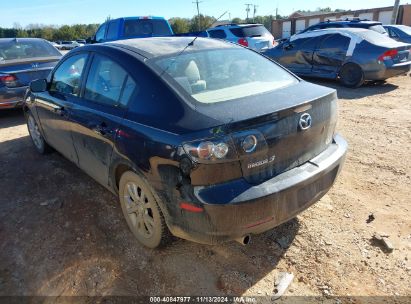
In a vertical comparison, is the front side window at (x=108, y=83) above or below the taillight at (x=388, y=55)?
above

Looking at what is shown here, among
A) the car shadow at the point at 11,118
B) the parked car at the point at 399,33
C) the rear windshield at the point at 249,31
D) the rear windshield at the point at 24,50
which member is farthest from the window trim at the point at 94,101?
the parked car at the point at 399,33

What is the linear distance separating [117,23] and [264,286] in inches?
363

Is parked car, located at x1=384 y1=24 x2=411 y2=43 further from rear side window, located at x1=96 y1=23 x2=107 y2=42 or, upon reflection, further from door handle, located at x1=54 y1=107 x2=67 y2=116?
door handle, located at x1=54 y1=107 x2=67 y2=116

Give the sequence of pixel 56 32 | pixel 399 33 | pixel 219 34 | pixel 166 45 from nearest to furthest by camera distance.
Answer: pixel 166 45
pixel 219 34
pixel 399 33
pixel 56 32

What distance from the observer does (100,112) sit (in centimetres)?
310

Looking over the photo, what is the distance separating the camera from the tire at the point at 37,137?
4969 mm

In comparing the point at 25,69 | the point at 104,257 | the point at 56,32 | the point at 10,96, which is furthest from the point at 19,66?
the point at 56,32

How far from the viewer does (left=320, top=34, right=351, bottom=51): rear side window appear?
28.8 feet

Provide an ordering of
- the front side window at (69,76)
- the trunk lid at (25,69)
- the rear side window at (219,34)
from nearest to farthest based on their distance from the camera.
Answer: the front side window at (69,76), the trunk lid at (25,69), the rear side window at (219,34)

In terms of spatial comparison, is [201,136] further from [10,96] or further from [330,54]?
[330,54]

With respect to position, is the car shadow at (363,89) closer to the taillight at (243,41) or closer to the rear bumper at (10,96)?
the taillight at (243,41)

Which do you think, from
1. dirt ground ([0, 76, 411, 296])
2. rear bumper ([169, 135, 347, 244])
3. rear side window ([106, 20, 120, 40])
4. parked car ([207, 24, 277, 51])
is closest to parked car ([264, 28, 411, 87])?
parked car ([207, 24, 277, 51])

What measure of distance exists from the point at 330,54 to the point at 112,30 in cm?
601

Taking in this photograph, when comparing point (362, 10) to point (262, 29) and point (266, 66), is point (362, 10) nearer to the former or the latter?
point (262, 29)
